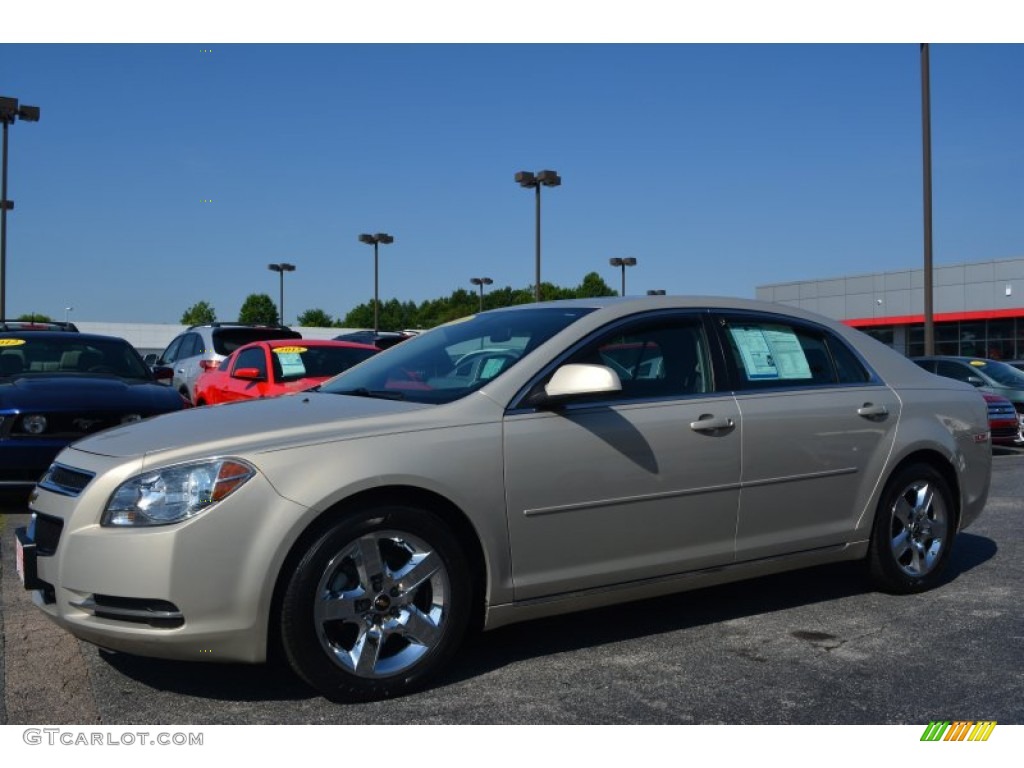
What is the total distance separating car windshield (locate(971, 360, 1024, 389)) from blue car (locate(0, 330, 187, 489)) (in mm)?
11701

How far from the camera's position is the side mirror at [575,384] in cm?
404

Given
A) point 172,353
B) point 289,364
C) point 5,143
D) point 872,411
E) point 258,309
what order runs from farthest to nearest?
point 258,309, point 5,143, point 172,353, point 289,364, point 872,411

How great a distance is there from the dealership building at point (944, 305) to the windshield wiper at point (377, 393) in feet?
112

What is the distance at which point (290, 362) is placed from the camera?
1033cm

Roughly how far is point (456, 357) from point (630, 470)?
0.97 meters

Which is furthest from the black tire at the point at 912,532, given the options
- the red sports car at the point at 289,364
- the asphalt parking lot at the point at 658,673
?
the red sports car at the point at 289,364

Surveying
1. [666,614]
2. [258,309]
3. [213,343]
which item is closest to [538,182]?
[213,343]

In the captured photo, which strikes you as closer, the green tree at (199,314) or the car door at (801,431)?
the car door at (801,431)

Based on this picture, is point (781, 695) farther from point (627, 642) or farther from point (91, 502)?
point (91, 502)

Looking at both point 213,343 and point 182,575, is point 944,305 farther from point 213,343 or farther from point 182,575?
point 182,575

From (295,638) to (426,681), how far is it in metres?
0.56
